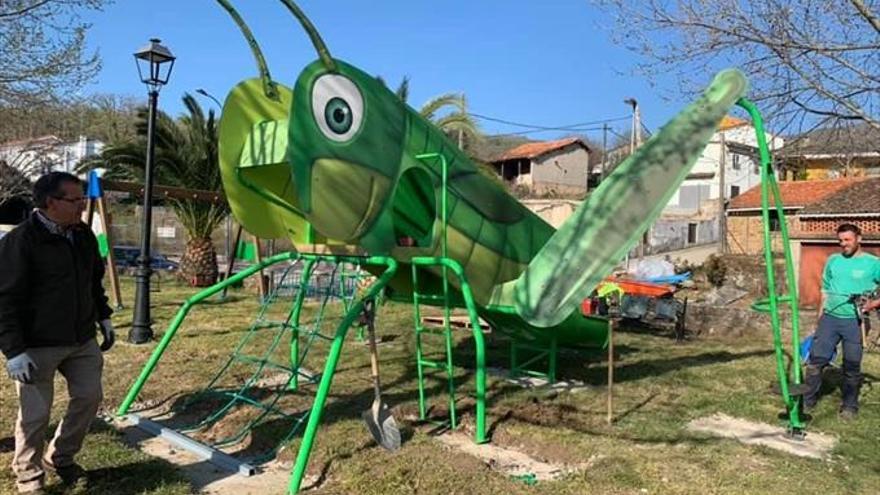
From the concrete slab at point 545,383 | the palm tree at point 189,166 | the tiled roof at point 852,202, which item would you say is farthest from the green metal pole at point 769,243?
the tiled roof at point 852,202

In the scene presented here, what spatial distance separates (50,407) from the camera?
4.13 metres

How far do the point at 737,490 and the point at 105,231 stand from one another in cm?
1162

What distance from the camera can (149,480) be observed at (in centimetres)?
452

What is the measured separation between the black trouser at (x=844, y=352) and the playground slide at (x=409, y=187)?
250cm

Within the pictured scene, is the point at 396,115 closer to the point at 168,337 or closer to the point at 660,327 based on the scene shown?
the point at 168,337

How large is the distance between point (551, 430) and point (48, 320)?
3.76m

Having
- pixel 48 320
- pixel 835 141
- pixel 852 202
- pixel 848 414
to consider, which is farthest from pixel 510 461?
pixel 852 202

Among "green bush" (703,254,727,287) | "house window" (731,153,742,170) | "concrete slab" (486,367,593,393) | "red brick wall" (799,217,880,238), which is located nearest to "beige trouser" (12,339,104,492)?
"concrete slab" (486,367,593,393)

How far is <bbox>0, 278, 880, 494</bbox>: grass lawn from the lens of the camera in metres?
4.68

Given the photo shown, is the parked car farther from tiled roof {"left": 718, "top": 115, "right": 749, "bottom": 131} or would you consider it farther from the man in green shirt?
the man in green shirt

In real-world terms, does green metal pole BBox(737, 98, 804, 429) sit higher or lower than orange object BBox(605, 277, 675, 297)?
higher

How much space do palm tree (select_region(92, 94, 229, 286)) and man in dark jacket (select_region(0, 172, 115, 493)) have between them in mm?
13680

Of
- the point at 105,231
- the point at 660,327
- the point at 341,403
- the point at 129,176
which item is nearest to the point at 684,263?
the point at 660,327

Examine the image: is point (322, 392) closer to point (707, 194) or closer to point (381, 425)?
point (381, 425)
